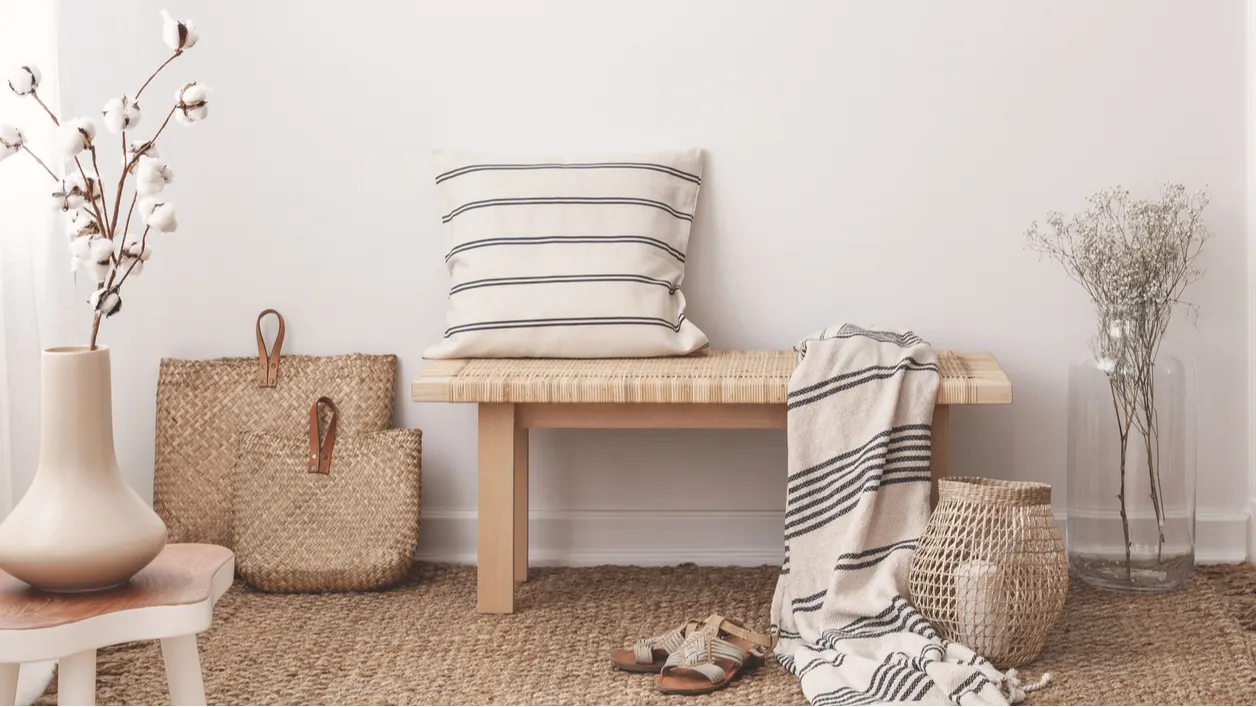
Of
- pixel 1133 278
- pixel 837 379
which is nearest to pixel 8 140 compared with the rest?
pixel 837 379

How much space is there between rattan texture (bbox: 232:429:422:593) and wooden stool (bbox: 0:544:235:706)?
42.6 inches

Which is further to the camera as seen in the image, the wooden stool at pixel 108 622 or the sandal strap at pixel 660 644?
the sandal strap at pixel 660 644

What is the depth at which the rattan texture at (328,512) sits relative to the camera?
2.64 m

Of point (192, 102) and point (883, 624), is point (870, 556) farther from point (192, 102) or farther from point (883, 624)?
point (192, 102)

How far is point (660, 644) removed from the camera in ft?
7.11

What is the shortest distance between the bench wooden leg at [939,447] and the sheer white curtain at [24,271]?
1.73 m

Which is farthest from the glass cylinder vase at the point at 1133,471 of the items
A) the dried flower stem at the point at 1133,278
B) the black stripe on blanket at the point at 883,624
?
the black stripe on blanket at the point at 883,624

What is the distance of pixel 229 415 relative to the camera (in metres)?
2.83

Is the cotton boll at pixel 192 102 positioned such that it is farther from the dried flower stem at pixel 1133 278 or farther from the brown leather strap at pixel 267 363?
the dried flower stem at pixel 1133 278

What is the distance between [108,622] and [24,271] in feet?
3.61

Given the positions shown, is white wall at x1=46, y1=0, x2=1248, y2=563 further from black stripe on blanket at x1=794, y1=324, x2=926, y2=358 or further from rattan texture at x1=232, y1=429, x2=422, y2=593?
black stripe on blanket at x1=794, y1=324, x2=926, y2=358

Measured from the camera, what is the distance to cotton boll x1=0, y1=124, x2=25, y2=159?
1.49 meters

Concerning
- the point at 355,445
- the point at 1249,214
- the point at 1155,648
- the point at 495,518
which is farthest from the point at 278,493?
the point at 1249,214

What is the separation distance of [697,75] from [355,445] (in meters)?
1.19
